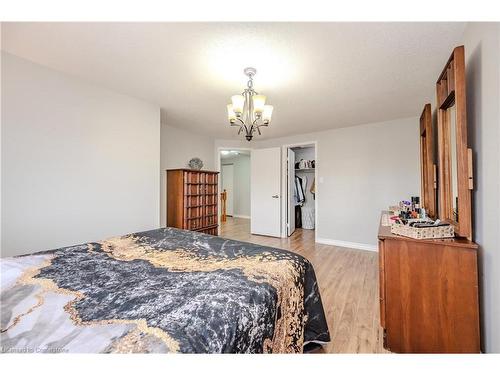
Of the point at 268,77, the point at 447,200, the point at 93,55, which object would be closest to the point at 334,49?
the point at 268,77

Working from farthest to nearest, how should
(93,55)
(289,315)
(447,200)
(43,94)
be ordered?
(43,94) < (93,55) < (447,200) < (289,315)

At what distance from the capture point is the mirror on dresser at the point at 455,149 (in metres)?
1.23

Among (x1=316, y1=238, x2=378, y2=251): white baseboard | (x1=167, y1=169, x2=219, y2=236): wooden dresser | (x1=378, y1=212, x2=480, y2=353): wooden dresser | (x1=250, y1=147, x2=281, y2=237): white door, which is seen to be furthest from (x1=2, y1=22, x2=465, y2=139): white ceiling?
(x1=316, y1=238, x2=378, y2=251): white baseboard

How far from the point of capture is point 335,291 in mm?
2238

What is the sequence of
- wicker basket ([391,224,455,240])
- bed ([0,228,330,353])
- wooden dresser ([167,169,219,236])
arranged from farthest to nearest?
1. wooden dresser ([167,169,219,236])
2. wicker basket ([391,224,455,240])
3. bed ([0,228,330,353])

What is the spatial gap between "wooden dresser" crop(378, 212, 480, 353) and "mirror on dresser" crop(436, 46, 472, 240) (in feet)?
0.63

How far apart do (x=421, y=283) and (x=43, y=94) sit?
3.38 m

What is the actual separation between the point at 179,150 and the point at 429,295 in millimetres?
3978

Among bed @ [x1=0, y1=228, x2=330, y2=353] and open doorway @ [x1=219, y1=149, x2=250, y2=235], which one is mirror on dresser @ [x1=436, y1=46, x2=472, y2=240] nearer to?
bed @ [x1=0, y1=228, x2=330, y2=353]

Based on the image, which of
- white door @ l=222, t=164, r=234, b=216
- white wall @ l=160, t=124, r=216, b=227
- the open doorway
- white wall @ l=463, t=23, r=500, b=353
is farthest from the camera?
white door @ l=222, t=164, r=234, b=216

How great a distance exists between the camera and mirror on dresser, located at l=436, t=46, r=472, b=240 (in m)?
1.23

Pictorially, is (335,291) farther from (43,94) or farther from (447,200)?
(43,94)

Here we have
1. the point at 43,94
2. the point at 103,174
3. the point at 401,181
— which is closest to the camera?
the point at 43,94
